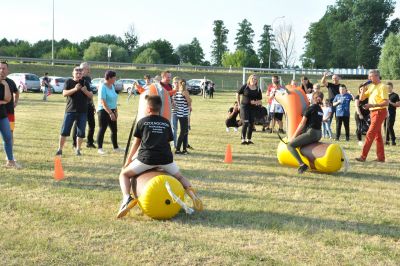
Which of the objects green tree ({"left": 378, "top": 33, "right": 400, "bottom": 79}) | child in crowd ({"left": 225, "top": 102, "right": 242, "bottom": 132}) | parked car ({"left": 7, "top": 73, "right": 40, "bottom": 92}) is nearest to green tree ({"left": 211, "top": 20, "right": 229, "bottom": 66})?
green tree ({"left": 378, "top": 33, "right": 400, "bottom": 79})

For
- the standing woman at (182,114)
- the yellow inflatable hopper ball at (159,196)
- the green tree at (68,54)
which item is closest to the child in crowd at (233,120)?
the standing woman at (182,114)

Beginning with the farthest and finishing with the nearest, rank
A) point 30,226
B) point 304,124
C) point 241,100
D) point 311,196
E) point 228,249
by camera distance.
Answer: point 241,100 → point 304,124 → point 311,196 → point 30,226 → point 228,249

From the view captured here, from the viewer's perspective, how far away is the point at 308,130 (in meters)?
8.95

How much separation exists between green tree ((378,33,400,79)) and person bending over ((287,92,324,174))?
5898 centimetres

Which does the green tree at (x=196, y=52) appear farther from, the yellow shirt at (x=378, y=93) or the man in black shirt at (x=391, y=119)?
the yellow shirt at (x=378, y=93)

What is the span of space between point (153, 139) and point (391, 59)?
209ft

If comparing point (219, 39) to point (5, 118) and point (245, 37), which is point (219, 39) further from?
point (5, 118)

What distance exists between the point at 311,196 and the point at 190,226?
2440 mm

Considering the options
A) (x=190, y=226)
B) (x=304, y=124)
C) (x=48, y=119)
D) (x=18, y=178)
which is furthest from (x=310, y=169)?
(x=48, y=119)

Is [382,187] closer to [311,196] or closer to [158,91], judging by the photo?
[311,196]

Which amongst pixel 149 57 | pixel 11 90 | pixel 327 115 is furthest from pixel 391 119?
pixel 149 57

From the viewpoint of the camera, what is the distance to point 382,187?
26.7 ft

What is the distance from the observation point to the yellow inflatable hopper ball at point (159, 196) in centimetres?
575

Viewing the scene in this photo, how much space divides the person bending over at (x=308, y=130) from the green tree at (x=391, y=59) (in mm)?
58980
